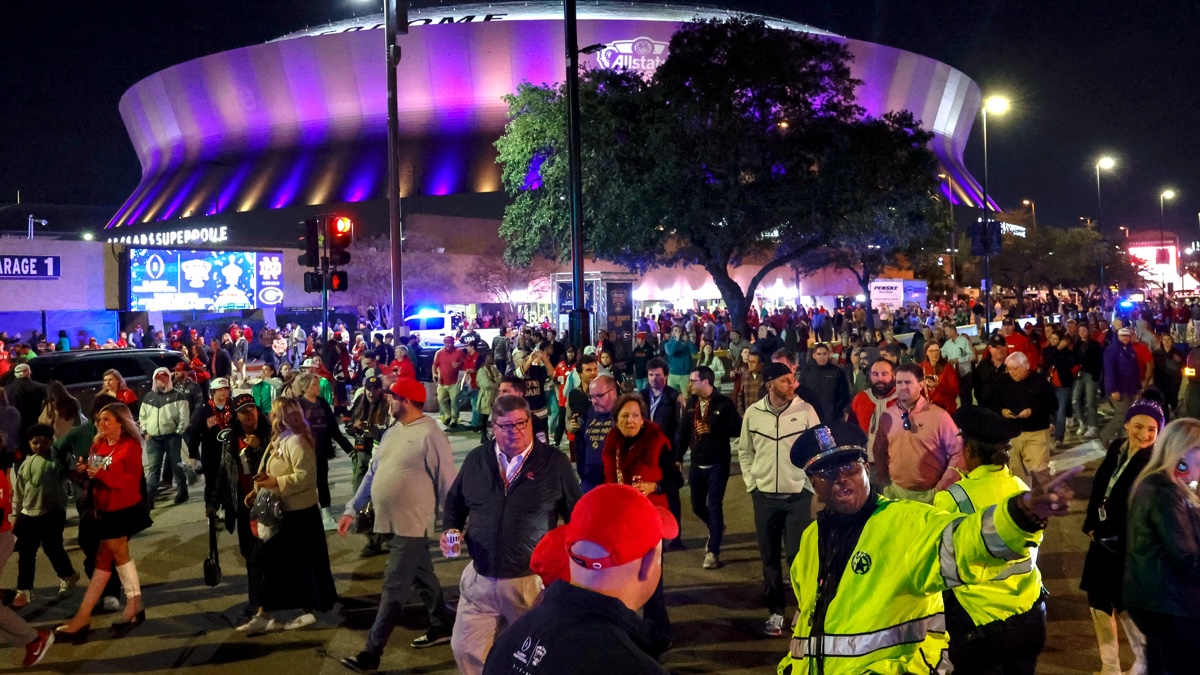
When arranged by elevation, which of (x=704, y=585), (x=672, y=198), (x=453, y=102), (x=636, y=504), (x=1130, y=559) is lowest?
(x=704, y=585)

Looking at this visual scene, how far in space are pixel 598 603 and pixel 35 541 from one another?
6654 mm

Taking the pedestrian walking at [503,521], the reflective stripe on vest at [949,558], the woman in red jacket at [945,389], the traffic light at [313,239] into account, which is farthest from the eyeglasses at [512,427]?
the traffic light at [313,239]

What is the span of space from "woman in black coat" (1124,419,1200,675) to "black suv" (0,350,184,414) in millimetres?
13243

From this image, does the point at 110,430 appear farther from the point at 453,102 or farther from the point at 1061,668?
the point at 453,102

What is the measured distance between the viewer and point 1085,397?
1446 cm

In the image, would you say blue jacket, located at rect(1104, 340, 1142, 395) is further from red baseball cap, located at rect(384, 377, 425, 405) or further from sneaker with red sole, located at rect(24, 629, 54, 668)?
sneaker with red sole, located at rect(24, 629, 54, 668)

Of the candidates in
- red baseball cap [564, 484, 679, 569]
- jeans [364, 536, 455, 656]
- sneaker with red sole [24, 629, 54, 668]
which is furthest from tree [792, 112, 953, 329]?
red baseball cap [564, 484, 679, 569]

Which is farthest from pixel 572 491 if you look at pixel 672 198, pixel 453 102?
pixel 453 102

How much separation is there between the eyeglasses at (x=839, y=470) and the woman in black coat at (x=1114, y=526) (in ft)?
7.50

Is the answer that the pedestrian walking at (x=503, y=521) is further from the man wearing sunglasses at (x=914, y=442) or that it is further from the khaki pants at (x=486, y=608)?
the man wearing sunglasses at (x=914, y=442)

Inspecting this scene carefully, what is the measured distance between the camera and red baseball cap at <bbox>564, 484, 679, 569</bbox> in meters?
2.13

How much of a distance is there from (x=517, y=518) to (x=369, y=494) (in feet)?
4.84

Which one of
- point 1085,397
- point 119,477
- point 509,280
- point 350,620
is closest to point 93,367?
point 119,477

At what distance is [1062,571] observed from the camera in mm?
7434
